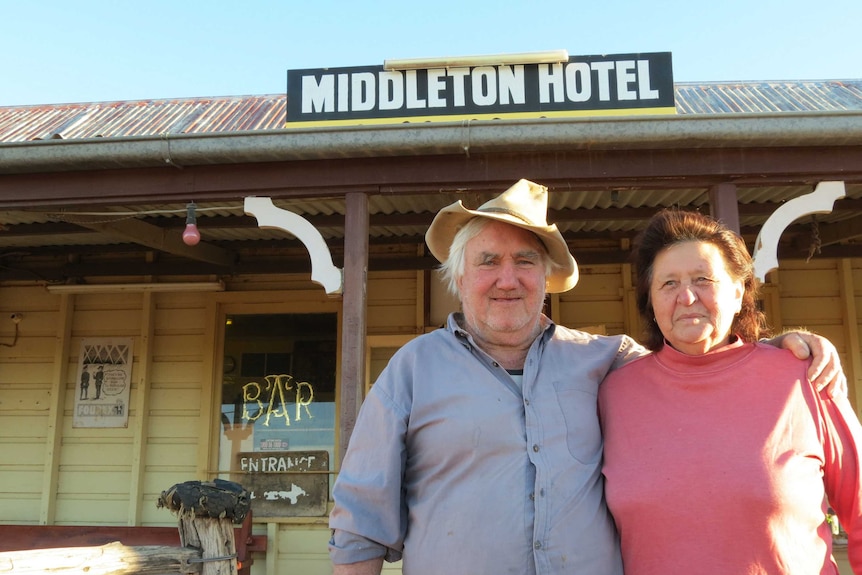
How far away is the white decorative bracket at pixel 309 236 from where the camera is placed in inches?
154

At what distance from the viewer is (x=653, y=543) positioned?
67.6 inches

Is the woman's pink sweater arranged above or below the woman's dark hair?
below

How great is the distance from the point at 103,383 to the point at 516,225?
18.0 feet

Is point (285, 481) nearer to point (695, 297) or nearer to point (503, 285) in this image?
point (503, 285)

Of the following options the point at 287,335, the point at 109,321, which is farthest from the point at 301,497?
the point at 109,321

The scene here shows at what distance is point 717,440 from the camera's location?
5.74 feet

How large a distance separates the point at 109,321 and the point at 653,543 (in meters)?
5.94

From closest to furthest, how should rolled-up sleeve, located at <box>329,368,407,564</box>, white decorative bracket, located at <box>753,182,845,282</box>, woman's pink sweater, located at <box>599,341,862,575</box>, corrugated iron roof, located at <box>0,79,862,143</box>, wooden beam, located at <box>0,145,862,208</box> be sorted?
woman's pink sweater, located at <box>599,341,862,575</box>
rolled-up sleeve, located at <box>329,368,407,564</box>
white decorative bracket, located at <box>753,182,845,282</box>
wooden beam, located at <box>0,145,862,208</box>
corrugated iron roof, located at <box>0,79,862,143</box>

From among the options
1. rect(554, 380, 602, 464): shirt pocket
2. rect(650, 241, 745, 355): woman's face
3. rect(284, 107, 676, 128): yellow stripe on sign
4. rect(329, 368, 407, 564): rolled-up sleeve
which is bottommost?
rect(329, 368, 407, 564): rolled-up sleeve

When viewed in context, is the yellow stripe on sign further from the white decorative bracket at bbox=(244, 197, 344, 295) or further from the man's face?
the man's face

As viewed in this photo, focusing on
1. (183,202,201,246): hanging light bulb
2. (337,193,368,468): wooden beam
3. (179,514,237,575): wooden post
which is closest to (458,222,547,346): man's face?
(337,193,368,468): wooden beam

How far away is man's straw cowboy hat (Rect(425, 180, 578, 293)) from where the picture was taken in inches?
79.8

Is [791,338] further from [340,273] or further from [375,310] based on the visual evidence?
[375,310]

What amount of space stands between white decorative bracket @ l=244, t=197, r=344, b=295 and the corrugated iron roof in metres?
1.30
